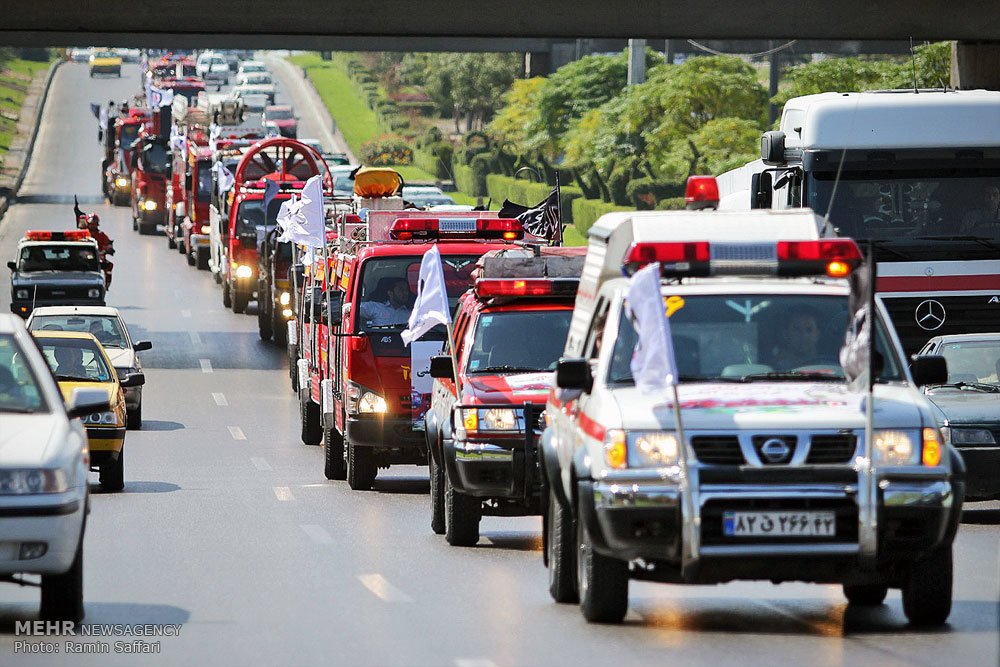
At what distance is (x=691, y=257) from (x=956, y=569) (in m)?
3.99

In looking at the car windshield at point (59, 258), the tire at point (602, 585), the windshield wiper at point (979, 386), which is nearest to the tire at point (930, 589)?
the tire at point (602, 585)

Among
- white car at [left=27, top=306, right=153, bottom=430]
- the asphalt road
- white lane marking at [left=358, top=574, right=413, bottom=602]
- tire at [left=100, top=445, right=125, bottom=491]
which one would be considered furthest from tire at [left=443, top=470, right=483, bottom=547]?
white car at [left=27, top=306, right=153, bottom=430]

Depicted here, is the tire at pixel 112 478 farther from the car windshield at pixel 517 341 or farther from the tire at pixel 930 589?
the tire at pixel 930 589

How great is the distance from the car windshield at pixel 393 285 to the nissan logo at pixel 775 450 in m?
10.1

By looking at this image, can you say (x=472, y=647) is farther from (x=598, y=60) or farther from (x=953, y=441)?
(x=598, y=60)

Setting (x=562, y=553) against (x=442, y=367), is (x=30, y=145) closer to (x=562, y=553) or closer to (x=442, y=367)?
(x=442, y=367)

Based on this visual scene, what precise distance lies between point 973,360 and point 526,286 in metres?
5.79

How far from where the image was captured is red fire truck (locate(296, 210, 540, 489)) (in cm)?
2030

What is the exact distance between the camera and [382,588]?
1362cm

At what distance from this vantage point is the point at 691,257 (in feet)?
38.6

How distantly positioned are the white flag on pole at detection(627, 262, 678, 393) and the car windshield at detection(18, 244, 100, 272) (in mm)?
32657

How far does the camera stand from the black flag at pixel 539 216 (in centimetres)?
2208

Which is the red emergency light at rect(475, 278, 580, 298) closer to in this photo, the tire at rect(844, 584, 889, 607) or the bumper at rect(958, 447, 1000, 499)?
the bumper at rect(958, 447, 1000, 499)

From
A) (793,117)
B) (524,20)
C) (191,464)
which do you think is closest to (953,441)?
(793,117)
